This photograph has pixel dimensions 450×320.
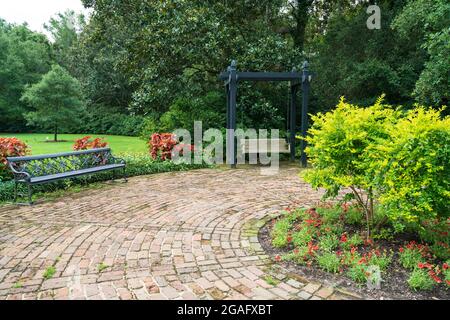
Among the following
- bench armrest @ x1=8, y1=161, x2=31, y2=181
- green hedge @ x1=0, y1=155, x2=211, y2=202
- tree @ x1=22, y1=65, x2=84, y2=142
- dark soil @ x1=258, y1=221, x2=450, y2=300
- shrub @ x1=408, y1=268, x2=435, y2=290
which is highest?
tree @ x1=22, y1=65, x2=84, y2=142

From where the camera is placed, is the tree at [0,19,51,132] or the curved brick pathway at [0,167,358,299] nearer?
the curved brick pathway at [0,167,358,299]

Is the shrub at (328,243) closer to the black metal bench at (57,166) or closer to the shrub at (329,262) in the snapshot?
the shrub at (329,262)

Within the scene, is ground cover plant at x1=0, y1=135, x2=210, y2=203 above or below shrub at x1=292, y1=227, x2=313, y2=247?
above

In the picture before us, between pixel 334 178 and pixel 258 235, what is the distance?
120cm

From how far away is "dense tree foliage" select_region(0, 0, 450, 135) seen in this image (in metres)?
11.1

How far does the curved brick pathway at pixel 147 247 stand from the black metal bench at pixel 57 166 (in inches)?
19.2

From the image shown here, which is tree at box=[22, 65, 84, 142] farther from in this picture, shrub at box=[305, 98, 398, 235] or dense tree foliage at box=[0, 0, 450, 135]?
shrub at box=[305, 98, 398, 235]

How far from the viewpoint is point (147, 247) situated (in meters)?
3.92

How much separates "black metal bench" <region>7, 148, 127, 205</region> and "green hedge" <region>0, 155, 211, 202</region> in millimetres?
247

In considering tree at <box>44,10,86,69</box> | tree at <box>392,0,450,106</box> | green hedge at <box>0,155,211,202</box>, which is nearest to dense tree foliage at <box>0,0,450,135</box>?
tree at <box>392,0,450,106</box>

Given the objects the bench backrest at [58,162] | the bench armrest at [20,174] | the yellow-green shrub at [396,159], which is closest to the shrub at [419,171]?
the yellow-green shrub at [396,159]

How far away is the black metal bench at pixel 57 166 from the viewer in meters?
6.01

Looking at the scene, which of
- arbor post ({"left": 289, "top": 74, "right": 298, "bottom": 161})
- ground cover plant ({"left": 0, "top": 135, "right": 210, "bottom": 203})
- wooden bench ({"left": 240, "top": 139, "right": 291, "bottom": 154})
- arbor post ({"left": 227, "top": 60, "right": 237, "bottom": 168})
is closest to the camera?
ground cover plant ({"left": 0, "top": 135, "right": 210, "bottom": 203})

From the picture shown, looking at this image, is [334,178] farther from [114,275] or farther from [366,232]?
[114,275]
